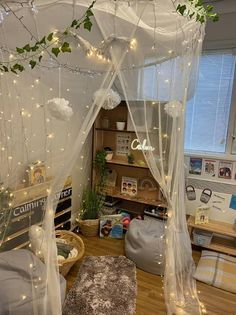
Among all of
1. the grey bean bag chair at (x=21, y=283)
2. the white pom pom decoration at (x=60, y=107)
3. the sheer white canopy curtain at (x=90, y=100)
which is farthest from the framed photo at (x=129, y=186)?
the white pom pom decoration at (x=60, y=107)

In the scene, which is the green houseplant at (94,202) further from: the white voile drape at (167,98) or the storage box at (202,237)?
the white voile drape at (167,98)

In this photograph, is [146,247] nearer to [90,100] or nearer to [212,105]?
[90,100]

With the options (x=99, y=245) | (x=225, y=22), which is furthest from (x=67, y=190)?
(x=225, y=22)

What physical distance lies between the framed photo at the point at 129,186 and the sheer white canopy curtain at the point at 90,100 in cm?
113

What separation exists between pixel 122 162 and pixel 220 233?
139cm

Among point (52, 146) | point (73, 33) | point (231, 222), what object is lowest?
point (231, 222)

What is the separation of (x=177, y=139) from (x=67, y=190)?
1.52 meters

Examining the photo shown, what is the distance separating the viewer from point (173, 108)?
6.16 ft

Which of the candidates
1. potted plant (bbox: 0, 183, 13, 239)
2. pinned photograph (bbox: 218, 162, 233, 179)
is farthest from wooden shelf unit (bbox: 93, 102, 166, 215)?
potted plant (bbox: 0, 183, 13, 239)

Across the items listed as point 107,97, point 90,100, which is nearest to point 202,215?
point 107,97

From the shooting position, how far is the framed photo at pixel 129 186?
340 centimetres

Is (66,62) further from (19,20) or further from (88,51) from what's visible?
(19,20)

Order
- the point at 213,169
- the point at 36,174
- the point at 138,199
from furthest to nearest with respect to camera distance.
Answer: the point at 138,199
the point at 213,169
the point at 36,174

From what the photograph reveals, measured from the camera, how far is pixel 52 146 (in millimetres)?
2234
